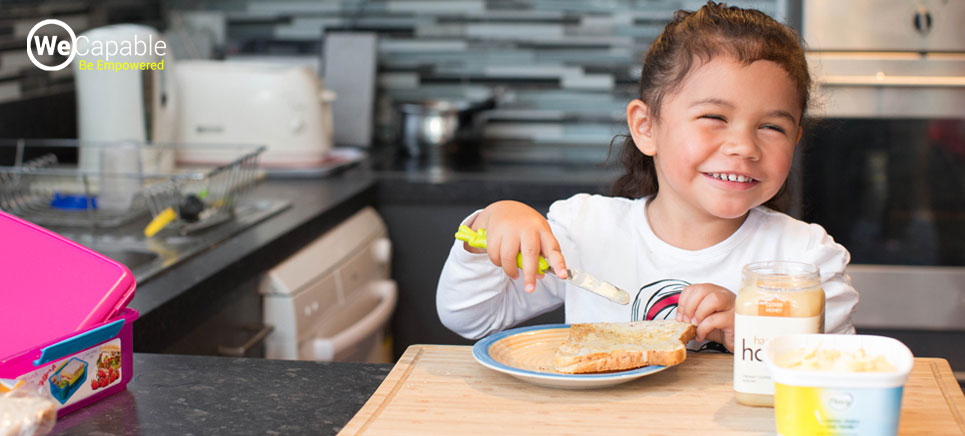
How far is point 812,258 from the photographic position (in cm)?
119

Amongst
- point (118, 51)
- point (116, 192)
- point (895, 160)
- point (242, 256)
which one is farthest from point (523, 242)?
point (895, 160)

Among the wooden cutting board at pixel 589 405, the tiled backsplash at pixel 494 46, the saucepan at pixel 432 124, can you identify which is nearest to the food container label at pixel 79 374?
the wooden cutting board at pixel 589 405

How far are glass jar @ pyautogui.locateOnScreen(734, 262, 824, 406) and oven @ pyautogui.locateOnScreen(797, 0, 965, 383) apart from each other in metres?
1.40

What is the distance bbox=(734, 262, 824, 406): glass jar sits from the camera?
773 mm

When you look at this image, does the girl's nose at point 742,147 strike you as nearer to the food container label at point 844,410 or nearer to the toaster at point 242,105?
the food container label at point 844,410

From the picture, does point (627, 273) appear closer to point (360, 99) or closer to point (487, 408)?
point (487, 408)

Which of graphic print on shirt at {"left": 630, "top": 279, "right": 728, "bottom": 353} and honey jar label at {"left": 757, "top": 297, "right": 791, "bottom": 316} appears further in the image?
graphic print on shirt at {"left": 630, "top": 279, "right": 728, "bottom": 353}

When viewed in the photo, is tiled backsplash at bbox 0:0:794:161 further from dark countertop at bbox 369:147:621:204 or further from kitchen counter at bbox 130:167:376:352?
kitchen counter at bbox 130:167:376:352

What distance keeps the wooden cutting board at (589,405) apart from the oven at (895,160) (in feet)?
4.33

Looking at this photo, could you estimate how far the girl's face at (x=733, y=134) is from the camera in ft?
3.57

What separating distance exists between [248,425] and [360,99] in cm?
211

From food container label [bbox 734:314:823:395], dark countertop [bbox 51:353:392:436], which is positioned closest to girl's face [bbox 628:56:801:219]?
food container label [bbox 734:314:823:395]

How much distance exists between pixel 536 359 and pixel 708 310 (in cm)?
19

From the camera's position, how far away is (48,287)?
859 mm
